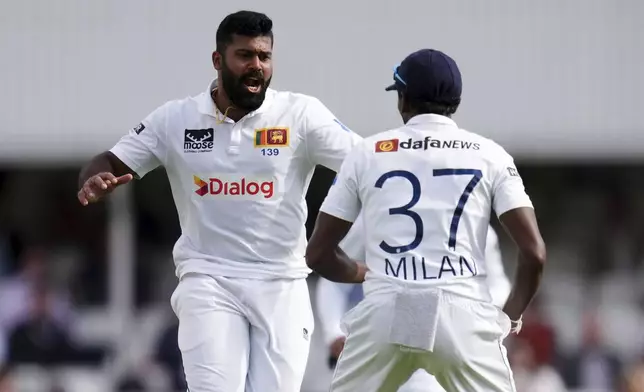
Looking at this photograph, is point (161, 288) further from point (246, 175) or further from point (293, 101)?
A: point (246, 175)

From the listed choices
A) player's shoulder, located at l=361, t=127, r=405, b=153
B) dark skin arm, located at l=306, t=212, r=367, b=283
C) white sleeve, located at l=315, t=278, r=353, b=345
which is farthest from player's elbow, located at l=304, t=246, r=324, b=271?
white sleeve, located at l=315, t=278, r=353, b=345

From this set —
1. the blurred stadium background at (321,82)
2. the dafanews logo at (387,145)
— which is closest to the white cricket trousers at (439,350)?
the dafanews logo at (387,145)

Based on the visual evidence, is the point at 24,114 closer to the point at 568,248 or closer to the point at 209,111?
the point at 568,248

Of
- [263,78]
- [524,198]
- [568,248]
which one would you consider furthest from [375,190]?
[568,248]

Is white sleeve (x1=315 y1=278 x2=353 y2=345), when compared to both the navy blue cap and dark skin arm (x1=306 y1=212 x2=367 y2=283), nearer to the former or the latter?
dark skin arm (x1=306 y1=212 x2=367 y2=283)

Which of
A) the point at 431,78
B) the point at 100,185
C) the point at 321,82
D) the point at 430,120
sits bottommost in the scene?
the point at 321,82

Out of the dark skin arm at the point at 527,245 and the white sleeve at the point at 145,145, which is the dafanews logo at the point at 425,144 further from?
the white sleeve at the point at 145,145

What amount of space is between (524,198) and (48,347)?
1090 centimetres

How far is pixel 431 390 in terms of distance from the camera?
728cm

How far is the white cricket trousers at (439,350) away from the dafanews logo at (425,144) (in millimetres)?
593

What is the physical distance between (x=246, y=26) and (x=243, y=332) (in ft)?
4.89

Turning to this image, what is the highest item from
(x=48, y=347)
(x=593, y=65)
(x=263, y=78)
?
(x=263, y=78)

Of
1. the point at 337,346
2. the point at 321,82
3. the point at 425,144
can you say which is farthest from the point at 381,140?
the point at 321,82

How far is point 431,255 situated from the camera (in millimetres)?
6203
